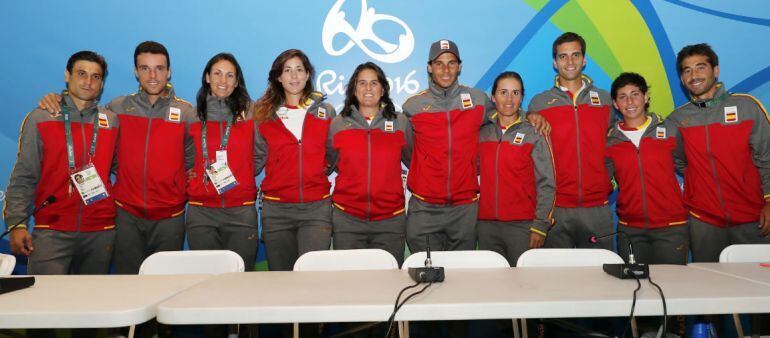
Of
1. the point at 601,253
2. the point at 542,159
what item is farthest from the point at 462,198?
the point at 601,253

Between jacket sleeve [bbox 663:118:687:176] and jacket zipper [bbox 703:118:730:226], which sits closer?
jacket zipper [bbox 703:118:730:226]

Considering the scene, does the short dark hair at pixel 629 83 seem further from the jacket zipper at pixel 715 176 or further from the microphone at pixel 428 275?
the microphone at pixel 428 275

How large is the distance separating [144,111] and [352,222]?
1.51 metres

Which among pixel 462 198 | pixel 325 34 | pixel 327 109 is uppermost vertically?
pixel 325 34

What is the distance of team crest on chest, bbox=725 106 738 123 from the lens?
3289 millimetres

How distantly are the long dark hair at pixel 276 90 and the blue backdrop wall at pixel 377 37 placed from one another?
0.40 m

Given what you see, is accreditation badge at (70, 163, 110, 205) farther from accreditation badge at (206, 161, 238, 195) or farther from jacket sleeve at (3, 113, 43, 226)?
accreditation badge at (206, 161, 238, 195)

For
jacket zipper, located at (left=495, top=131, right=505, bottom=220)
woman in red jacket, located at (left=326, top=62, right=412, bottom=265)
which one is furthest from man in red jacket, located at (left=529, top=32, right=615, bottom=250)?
woman in red jacket, located at (left=326, top=62, right=412, bottom=265)

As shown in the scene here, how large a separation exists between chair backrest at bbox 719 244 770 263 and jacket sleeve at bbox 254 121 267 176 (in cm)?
260

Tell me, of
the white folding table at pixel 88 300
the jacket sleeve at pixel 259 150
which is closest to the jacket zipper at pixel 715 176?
the jacket sleeve at pixel 259 150

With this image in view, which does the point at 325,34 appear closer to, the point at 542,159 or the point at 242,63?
the point at 242,63

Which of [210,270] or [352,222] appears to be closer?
[210,270]

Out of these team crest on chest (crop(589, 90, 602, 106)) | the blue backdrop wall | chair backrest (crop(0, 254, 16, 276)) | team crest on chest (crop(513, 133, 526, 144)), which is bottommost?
chair backrest (crop(0, 254, 16, 276))

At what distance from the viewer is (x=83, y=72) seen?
10.5 ft
